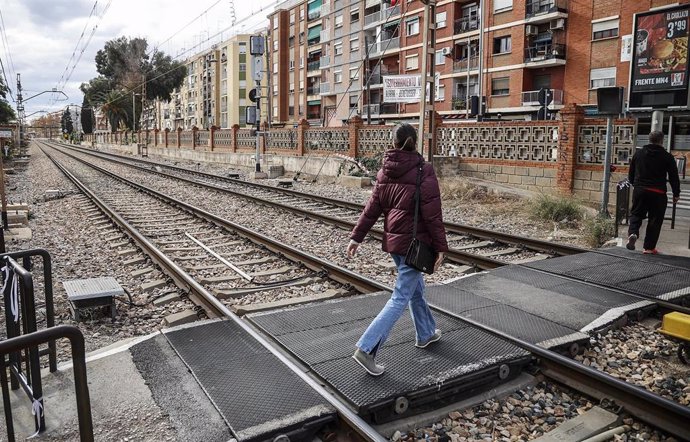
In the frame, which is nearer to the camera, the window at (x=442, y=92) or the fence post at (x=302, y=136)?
the fence post at (x=302, y=136)

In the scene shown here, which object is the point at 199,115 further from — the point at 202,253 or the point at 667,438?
the point at 667,438

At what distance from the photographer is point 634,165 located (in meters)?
8.43

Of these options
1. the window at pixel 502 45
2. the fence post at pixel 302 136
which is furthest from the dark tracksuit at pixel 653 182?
the window at pixel 502 45

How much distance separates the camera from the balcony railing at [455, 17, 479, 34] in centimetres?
4216

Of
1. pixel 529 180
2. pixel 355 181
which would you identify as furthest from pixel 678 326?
pixel 355 181

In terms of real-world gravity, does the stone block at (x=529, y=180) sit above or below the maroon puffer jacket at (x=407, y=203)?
below

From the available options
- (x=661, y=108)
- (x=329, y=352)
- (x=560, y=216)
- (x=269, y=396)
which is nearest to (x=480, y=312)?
(x=329, y=352)

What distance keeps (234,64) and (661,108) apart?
75.4 metres

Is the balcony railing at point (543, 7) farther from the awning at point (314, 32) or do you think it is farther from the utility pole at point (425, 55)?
the awning at point (314, 32)

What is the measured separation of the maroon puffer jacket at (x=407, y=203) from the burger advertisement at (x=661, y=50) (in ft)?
33.6

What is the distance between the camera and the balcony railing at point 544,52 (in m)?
37.2

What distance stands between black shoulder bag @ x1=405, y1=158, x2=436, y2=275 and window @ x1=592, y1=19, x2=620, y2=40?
35965mm

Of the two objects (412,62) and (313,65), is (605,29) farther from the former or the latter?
(313,65)

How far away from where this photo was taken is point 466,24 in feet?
141
